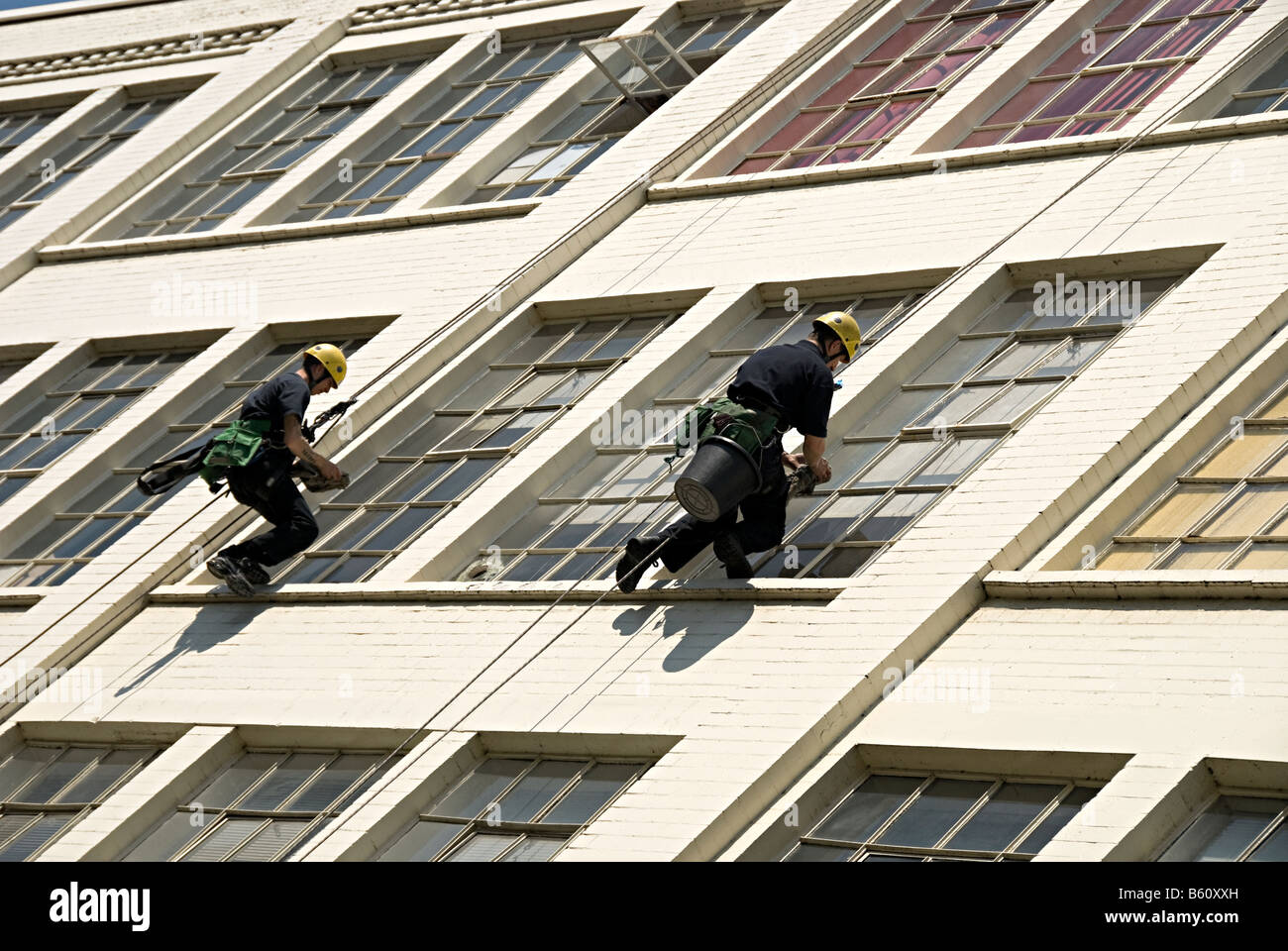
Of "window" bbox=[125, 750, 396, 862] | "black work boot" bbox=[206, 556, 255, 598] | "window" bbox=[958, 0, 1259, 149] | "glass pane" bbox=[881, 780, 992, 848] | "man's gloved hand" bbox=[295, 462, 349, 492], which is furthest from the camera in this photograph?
"window" bbox=[958, 0, 1259, 149]

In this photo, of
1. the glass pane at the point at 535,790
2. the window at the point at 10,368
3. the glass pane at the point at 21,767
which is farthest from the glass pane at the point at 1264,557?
the window at the point at 10,368

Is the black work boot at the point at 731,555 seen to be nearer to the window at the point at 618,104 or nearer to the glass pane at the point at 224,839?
the glass pane at the point at 224,839

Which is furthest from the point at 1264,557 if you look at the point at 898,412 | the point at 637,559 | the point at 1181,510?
the point at 637,559

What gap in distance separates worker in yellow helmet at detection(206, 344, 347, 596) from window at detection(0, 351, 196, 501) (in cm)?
361

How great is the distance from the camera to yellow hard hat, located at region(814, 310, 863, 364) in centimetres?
1346

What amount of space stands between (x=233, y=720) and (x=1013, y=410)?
228 inches

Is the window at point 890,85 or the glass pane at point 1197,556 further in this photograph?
the window at point 890,85

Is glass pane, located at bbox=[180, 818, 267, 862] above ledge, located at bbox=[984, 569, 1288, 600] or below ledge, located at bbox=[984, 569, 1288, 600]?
below

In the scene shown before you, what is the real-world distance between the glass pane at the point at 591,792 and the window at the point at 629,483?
6.88ft

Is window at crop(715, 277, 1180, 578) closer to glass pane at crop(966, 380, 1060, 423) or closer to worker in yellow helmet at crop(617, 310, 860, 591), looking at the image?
glass pane at crop(966, 380, 1060, 423)

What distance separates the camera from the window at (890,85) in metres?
18.8

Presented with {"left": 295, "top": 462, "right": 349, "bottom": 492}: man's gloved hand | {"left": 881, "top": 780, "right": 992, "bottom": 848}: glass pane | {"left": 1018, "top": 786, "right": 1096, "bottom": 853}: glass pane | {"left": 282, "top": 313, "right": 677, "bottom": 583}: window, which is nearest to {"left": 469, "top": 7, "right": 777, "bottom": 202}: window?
{"left": 282, "top": 313, "right": 677, "bottom": 583}: window

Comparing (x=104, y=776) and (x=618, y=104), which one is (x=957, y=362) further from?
(x=618, y=104)

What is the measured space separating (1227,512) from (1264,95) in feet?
18.0
